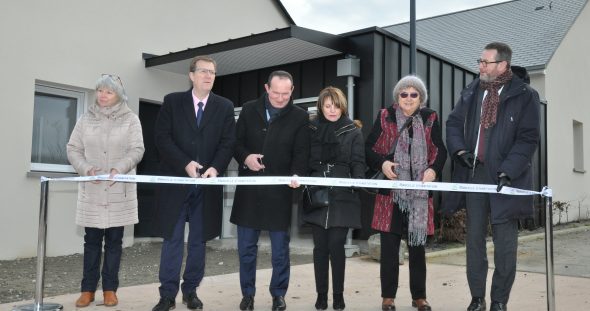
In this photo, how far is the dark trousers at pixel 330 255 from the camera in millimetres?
4230

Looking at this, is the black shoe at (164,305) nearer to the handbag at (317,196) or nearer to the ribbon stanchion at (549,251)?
the handbag at (317,196)

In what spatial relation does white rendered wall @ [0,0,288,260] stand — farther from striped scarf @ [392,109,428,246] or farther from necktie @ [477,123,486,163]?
necktie @ [477,123,486,163]

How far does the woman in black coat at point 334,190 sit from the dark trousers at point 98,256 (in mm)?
1516

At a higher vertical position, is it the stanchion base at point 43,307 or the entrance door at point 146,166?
the entrance door at point 146,166

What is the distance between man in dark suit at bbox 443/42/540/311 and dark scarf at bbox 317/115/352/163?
833 mm

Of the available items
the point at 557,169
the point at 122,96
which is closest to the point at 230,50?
the point at 122,96

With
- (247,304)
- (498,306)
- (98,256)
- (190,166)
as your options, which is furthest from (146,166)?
(498,306)

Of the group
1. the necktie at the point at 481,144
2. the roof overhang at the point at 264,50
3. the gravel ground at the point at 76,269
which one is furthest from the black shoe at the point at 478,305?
the roof overhang at the point at 264,50

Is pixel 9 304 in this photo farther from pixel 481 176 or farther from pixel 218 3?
pixel 218 3

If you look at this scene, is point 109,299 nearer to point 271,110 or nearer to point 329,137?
point 271,110

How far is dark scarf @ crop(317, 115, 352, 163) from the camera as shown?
431 centimetres

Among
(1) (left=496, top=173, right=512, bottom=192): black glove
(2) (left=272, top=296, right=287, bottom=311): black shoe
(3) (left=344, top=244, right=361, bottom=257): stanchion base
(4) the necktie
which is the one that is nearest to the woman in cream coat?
(2) (left=272, top=296, right=287, bottom=311): black shoe

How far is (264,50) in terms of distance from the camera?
7.87 metres

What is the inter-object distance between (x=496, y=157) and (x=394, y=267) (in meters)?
1.11
